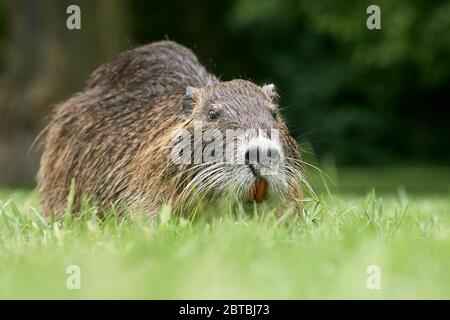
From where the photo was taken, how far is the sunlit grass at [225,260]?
2482 mm

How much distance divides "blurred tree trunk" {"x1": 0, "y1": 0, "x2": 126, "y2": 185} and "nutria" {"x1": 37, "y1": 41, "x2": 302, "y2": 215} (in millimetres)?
6766

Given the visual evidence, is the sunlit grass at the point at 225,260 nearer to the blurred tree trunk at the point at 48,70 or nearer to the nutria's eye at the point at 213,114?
the nutria's eye at the point at 213,114

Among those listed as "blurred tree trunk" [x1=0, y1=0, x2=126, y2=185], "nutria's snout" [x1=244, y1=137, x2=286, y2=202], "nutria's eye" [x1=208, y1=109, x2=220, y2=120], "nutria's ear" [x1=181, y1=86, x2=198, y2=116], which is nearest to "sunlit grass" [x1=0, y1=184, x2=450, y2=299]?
"nutria's snout" [x1=244, y1=137, x2=286, y2=202]

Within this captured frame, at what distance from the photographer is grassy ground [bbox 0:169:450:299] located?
2.48 metres

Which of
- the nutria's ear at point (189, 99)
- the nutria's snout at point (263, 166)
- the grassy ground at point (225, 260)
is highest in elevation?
the nutria's ear at point (189, 99)

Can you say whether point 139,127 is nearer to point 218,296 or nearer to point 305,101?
point 218,296

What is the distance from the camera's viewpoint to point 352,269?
264cm

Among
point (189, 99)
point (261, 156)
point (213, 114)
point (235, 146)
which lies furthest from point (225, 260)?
point (189, 99)

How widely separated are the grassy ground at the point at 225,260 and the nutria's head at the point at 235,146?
7.2 inches

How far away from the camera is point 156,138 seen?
4.18 metres

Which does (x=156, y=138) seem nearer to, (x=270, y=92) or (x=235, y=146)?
(x=270, y=92)

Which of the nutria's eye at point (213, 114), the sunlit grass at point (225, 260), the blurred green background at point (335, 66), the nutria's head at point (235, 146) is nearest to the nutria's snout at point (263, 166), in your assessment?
the nutria's head at point (235, 146)

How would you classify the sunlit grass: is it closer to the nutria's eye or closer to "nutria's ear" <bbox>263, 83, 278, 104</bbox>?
the nutria's eye

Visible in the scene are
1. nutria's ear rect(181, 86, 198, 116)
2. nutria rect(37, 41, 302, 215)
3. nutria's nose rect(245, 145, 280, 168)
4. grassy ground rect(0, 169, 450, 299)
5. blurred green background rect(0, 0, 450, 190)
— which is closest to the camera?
grassy ground rect(0, 169, 450, 299)
